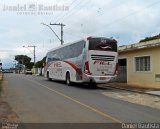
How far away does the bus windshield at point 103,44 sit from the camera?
26.3 m

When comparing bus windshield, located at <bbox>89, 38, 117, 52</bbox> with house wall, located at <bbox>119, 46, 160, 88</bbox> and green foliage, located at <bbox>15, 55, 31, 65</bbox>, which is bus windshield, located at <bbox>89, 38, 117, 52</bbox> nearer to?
house wall, located at <bbox>119, 46, 160, 88</bbox>

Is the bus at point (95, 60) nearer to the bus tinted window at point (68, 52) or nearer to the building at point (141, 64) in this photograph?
the bus tinted window at point (68, 52)

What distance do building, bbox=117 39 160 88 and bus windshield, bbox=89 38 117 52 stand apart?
9.45ft

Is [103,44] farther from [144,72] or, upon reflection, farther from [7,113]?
[7,113]

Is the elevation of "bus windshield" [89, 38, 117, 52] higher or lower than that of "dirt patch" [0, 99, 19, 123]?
higher

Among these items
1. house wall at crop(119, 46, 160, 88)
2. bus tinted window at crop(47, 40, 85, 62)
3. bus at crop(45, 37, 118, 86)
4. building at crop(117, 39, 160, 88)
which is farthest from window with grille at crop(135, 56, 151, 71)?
bus tinted window at crop(47, 40, 85, 62)

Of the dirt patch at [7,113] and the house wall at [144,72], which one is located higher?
the house wall at [144,72]

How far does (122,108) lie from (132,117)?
258 cm

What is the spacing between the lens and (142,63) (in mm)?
30125

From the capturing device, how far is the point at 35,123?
11391 millimetres

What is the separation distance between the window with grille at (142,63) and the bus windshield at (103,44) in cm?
354

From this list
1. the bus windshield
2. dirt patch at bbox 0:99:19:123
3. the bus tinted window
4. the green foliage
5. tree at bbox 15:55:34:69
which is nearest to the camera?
dirt patch at bbox 0:99:19:123

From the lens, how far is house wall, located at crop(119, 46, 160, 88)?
27611mm

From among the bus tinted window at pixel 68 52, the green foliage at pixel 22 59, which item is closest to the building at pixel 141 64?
the bus tinted window at pixel 68 52
